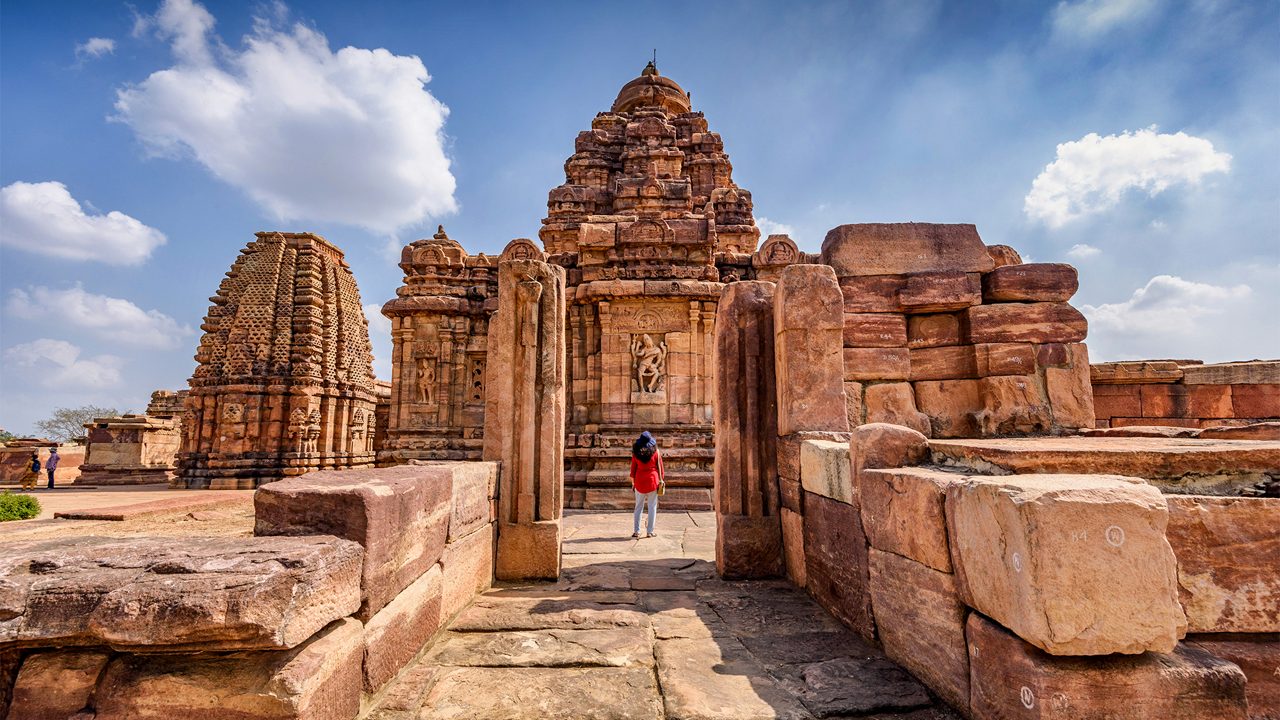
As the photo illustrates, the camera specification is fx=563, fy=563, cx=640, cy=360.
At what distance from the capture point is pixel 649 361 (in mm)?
11148

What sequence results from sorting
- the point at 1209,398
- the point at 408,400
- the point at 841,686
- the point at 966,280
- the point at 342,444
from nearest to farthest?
the point at 841,686 < the point at 966,280 < the point at 1209,398 < the point at 408,400 < the point at 342,444

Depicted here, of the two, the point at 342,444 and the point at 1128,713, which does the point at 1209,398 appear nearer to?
the point at 1128,713

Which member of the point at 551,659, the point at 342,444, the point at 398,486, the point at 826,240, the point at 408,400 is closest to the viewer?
the point at 398,486

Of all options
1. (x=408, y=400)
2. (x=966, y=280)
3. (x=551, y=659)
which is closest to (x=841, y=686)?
(x=551, y=659)

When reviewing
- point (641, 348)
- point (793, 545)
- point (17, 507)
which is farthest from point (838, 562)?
point (17, 507)

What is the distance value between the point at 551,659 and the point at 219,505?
1052 centimetres

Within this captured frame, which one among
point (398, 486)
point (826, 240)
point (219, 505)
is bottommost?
point (219, 505)

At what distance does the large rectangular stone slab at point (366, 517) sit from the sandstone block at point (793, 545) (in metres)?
2.79

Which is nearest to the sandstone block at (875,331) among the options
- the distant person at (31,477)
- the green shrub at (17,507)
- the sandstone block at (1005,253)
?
the sandstone block at (1005,253)

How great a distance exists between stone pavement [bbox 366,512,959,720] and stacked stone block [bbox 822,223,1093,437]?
2.18m

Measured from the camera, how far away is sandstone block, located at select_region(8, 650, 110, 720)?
1973 millimetres

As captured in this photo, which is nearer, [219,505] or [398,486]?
[398,486]

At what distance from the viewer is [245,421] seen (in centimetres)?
1662

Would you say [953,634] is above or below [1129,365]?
below
